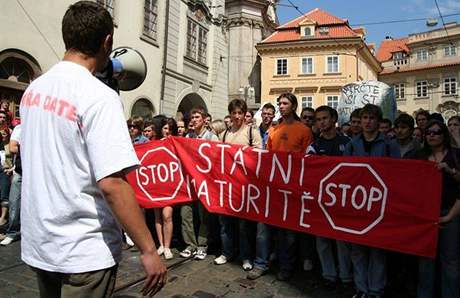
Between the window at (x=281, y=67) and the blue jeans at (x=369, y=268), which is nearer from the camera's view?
the blue jeans at (x=369, y=268)

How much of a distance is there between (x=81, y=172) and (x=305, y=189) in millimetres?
3209

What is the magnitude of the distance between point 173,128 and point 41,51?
8257 millimetres

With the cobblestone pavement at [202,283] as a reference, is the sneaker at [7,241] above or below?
above

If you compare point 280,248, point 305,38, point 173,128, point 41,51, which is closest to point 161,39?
point 41,51

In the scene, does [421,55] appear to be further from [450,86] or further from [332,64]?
[332,64]

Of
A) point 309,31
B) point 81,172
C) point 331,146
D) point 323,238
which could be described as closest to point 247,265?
point 323,238

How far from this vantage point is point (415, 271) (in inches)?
177

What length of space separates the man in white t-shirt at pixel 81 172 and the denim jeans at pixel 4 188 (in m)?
5.63

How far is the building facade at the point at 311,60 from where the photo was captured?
36.6 m

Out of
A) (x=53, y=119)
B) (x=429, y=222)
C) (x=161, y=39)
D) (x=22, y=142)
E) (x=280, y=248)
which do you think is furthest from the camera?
(x=161, y=39)

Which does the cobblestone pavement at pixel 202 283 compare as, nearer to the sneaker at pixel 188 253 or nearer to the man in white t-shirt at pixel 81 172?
the sneaker at pixel 188 253

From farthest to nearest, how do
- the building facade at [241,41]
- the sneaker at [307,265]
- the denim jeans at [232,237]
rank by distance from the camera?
the building facade at [241,41]
the denim jeans at [232,237]
the sneaker at [307,265]

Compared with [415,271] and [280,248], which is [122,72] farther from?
[415,271]

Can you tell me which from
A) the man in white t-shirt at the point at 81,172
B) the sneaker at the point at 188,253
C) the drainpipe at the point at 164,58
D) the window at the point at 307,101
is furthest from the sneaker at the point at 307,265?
the window at the point at 307,101
